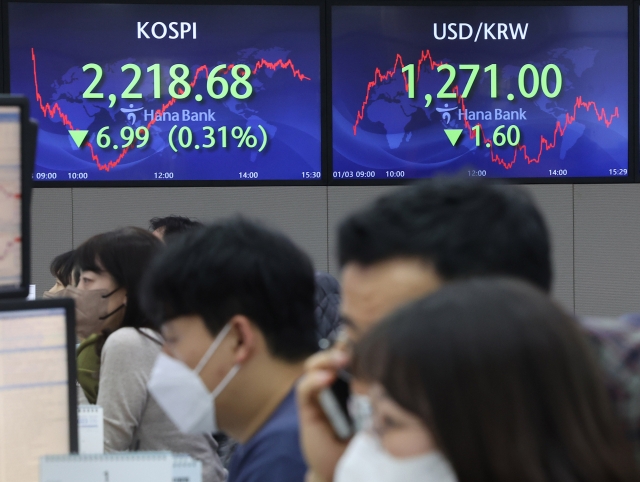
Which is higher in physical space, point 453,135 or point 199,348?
point 453,135

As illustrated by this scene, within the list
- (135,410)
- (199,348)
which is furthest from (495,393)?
(135,410)

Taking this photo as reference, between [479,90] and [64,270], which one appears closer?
[64,270]

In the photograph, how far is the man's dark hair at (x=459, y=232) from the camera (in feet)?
3.20

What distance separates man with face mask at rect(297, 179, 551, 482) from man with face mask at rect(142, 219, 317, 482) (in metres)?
0.24

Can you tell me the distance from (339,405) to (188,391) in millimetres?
389

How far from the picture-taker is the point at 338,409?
39.4 inches

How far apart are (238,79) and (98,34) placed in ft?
2.16

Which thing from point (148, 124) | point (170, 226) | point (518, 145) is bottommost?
point (170, 226)

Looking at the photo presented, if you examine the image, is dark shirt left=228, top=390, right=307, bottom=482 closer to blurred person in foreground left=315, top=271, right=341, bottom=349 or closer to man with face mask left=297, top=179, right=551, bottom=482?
man with face mask left=297, top=179, right=551, bottom=482

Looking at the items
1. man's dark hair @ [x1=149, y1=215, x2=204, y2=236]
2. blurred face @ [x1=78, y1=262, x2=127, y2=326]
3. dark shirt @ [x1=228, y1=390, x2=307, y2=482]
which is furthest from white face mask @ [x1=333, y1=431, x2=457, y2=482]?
man's dark hair @ [x1=149, y1=215, x2=204, y2=236]

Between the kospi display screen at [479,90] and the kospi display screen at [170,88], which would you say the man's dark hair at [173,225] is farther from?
the kospi display screen at [479,90]

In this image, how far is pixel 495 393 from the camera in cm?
66

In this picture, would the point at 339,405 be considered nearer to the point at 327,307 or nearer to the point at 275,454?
the point at 275,454

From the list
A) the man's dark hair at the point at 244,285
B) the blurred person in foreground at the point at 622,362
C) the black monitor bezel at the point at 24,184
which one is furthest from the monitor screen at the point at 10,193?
the blurred person in foreground at the point at 622,362
